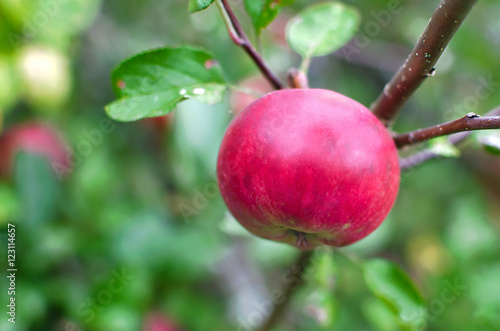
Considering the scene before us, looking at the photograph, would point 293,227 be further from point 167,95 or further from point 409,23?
point 409,23

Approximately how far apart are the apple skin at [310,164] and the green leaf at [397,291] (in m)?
0.26

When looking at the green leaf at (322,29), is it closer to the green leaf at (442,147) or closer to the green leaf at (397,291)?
the green leaf at (442,147)

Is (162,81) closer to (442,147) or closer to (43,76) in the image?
(442,147)

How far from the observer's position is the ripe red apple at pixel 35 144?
5.37 feet

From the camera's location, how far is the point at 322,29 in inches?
40.3

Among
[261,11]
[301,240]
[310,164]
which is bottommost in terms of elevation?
[301,240]

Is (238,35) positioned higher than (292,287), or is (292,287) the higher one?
(238,35)

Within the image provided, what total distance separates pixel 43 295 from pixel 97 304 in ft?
0.52

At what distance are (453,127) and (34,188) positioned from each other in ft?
3.81

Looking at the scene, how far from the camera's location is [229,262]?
1.88 metres

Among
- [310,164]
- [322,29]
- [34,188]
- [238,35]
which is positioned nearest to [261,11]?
[238,35]

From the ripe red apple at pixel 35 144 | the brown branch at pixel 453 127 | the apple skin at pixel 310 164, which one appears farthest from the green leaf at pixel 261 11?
the ripe red apple at pixel 35 144

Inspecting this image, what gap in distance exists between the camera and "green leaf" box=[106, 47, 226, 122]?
0.77 m

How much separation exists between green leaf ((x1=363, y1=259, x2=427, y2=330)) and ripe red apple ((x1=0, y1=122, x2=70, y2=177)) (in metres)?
1.18
